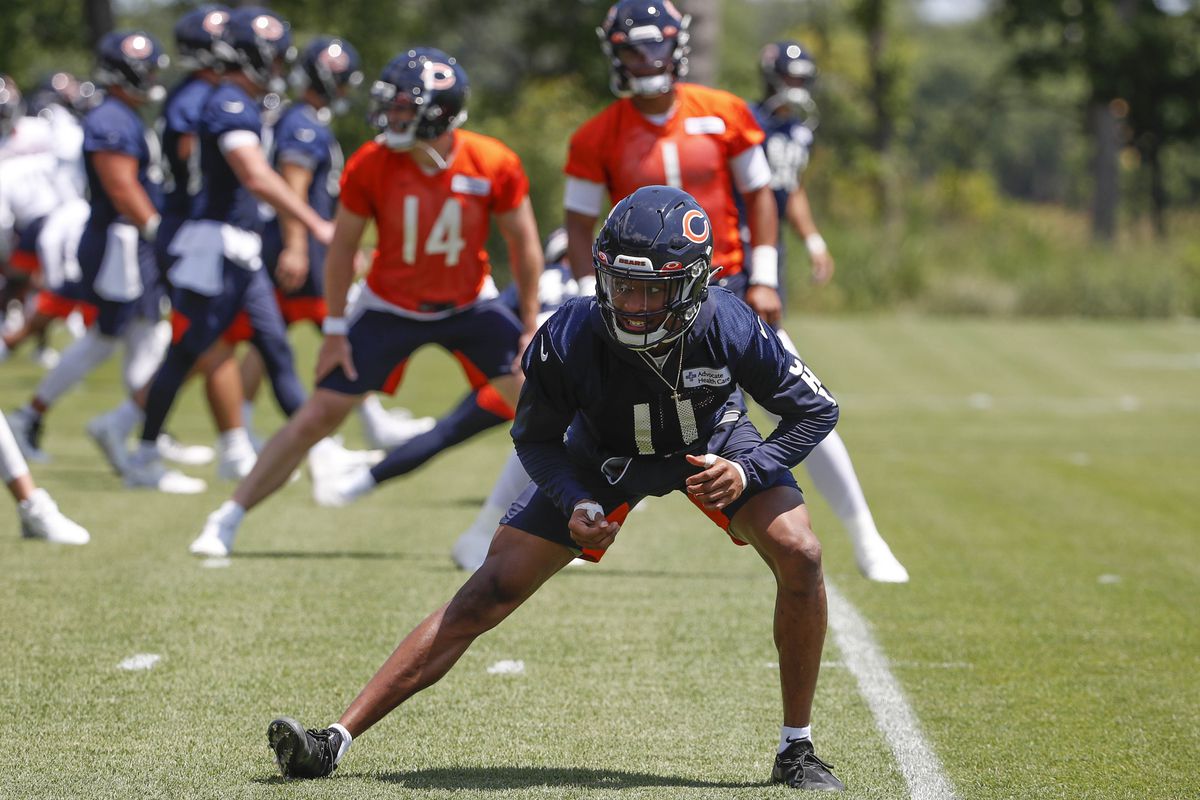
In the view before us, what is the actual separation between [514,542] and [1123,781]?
1.65 metres

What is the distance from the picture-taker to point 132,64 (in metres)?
9.68

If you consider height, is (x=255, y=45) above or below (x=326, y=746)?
above

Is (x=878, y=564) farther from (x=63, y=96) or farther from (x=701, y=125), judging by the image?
(x=63, y=96)

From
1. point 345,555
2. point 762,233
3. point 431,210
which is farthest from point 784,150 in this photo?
point 345,555

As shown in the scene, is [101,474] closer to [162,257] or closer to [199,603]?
[162,257]

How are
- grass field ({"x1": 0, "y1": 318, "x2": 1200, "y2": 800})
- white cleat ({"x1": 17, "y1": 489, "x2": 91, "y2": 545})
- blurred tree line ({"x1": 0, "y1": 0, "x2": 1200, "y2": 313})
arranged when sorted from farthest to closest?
1. blurred tree line ({"x1": 0, "y1": 0, "x2": 1200, "y2": 313})
2. white cleat ({"x1": 17, "y1": 489, "x2": 91, "y2": 545})
3. grass field ({"x1": 0, "y1": 318, "x2": 1200, "y2": 800})

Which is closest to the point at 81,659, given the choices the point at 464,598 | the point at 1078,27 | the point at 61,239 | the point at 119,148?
the point at 464,598

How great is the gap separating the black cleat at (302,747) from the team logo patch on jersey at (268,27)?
5.29m

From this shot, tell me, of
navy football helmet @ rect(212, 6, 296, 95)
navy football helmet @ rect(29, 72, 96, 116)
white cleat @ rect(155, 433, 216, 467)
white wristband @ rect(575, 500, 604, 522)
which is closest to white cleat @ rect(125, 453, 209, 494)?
white cleat @ rect(155, 433, 216, 467)

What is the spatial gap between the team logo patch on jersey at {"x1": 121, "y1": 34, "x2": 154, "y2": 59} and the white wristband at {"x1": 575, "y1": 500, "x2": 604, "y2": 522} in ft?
20.9

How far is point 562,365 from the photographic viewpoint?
4.25m

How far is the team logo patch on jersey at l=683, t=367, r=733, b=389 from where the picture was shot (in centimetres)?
427

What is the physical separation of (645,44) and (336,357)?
5.85 feet

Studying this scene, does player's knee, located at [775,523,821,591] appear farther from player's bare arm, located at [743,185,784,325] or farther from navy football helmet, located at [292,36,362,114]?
navy football helmet, located at [292,36,362,114]
